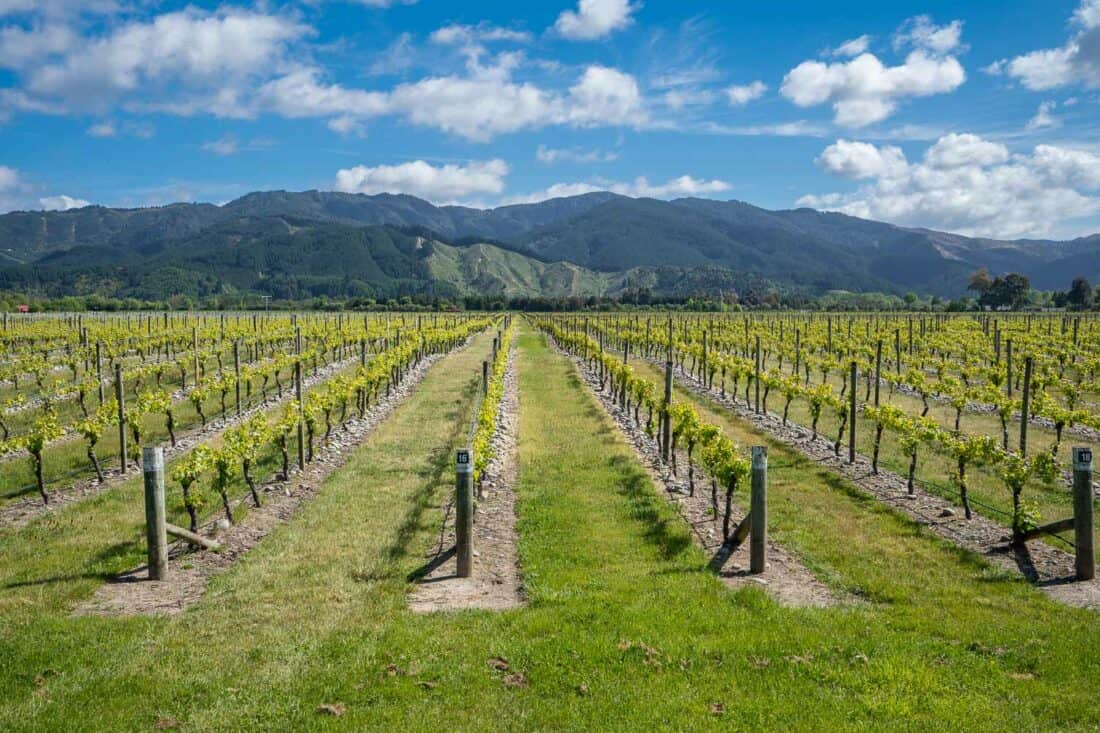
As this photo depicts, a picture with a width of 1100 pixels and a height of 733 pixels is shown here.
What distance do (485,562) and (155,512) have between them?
3.99 metres

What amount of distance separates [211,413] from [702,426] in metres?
14.7

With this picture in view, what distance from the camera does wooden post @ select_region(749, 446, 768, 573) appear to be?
28.4 feet

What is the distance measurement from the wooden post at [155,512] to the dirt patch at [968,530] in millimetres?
10059

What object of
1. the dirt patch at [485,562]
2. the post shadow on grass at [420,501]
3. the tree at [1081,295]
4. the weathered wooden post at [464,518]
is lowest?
the dirt patch at [485,562]

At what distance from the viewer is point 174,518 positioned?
11.3 metres

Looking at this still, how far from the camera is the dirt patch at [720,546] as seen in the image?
8.13 meters

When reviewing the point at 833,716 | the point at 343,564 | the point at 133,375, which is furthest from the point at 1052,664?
the point at 133,375

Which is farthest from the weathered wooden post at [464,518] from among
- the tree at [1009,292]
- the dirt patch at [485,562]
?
the tree at [1009,292]

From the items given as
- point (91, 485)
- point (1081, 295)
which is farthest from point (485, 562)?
point (1081, 295)

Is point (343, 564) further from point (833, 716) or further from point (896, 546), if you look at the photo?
point (896, 546)

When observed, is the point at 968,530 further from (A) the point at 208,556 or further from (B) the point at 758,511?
(A) the point at 208,556

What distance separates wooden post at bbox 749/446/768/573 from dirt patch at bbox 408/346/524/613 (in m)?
2.88

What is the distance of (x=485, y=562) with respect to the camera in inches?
368

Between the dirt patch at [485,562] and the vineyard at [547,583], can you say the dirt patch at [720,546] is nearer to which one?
the vineyard at [547,583]
